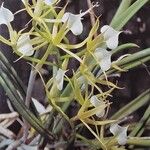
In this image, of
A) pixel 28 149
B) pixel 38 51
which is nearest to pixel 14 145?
pixel 28 149

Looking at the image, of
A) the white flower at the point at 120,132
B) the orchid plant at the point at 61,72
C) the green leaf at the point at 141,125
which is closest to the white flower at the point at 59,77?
the orchid plant at the point at 61,72

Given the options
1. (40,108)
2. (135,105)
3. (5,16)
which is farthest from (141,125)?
(5,16)

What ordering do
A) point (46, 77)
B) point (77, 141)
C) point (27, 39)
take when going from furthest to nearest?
point (46, 77) → point (77, 141) → point (27, 39)

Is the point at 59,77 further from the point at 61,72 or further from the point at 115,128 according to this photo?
the point at 115,128

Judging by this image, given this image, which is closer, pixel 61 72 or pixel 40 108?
pixel 61 72

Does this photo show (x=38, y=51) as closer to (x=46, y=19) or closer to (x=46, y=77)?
(x=46, y=19)

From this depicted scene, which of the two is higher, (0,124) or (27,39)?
(27,39)
